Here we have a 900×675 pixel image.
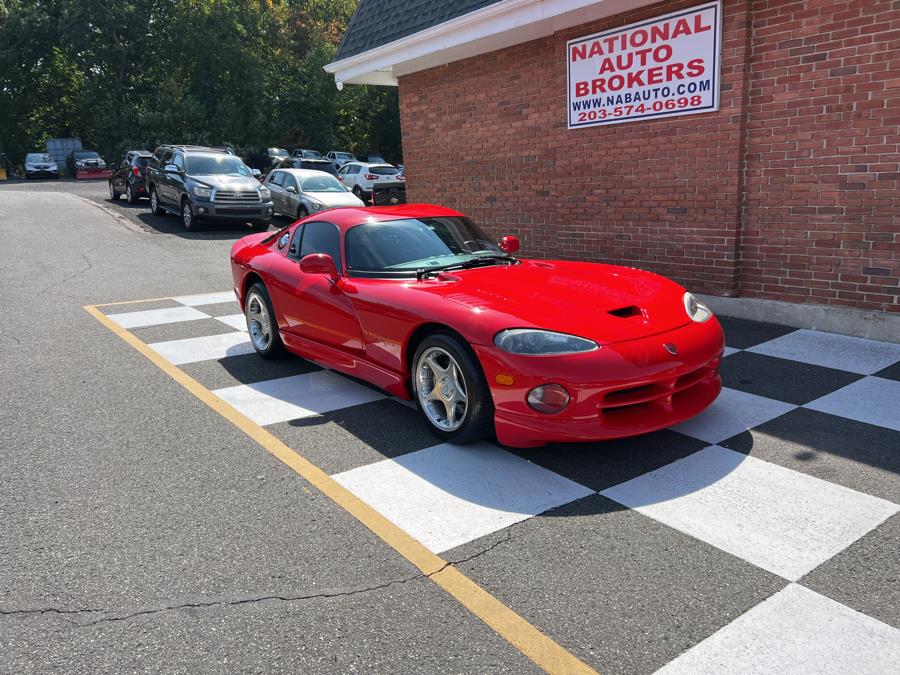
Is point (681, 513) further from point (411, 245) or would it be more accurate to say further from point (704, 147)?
point (704, 147)

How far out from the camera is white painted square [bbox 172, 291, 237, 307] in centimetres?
845

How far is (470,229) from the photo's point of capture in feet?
17.7

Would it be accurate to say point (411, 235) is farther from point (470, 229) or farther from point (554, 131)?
point (554, 131)

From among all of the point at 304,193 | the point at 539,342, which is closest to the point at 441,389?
the point at 539,342

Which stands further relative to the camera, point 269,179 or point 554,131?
point 269,179

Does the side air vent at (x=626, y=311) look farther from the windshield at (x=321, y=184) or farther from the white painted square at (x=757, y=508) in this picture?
the windshield at (x=321, y=184)

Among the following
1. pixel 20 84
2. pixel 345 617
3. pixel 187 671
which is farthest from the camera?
pixel 20 84

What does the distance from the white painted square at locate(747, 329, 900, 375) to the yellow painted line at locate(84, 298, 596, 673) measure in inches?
154

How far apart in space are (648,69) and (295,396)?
5.17 m

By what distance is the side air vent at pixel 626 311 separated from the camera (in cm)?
394

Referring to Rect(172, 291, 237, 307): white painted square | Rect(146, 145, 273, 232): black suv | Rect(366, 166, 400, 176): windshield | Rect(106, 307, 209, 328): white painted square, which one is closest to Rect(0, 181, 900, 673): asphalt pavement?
Rect(106, 307, 209, 328): white painted square

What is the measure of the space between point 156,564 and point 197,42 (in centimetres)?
4560

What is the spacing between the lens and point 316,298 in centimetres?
505

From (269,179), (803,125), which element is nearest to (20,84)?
(269,179)
